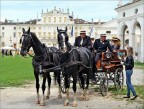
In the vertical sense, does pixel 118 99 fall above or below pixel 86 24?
below

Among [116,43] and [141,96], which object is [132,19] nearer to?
[116,43]

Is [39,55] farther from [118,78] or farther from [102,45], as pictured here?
[118,78]

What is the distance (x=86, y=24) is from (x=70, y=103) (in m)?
99.7

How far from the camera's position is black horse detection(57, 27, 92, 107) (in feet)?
36.4

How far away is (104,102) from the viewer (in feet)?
39.4

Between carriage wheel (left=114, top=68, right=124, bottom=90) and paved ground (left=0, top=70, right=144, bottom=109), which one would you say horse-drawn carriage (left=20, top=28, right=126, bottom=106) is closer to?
paved ground (left=0, top=70, right=144, bottom=109)

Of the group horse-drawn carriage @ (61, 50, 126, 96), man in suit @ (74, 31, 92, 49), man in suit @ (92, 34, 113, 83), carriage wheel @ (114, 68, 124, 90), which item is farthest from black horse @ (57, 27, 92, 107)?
carriage wheel @ (114, 68, 124, 90)

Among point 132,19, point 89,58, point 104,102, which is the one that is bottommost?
point 104,102

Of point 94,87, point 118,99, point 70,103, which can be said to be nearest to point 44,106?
point 70,103

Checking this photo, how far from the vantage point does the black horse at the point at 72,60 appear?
11.1 metres

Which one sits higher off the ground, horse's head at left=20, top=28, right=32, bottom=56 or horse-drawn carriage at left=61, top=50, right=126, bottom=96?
horse's head at left=20, top=28, right=32, bottom=56

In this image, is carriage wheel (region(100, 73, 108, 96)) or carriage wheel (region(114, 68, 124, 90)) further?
carriage wheel (region(114, 68, 124, 90))

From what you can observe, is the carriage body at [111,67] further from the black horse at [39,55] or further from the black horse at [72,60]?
the black horse at [39,55]

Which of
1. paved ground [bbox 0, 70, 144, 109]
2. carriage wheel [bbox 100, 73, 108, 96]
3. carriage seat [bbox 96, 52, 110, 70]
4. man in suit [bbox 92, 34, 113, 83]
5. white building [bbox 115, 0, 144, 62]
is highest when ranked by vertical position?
white building [bbox 115, 0, 144, 62]
